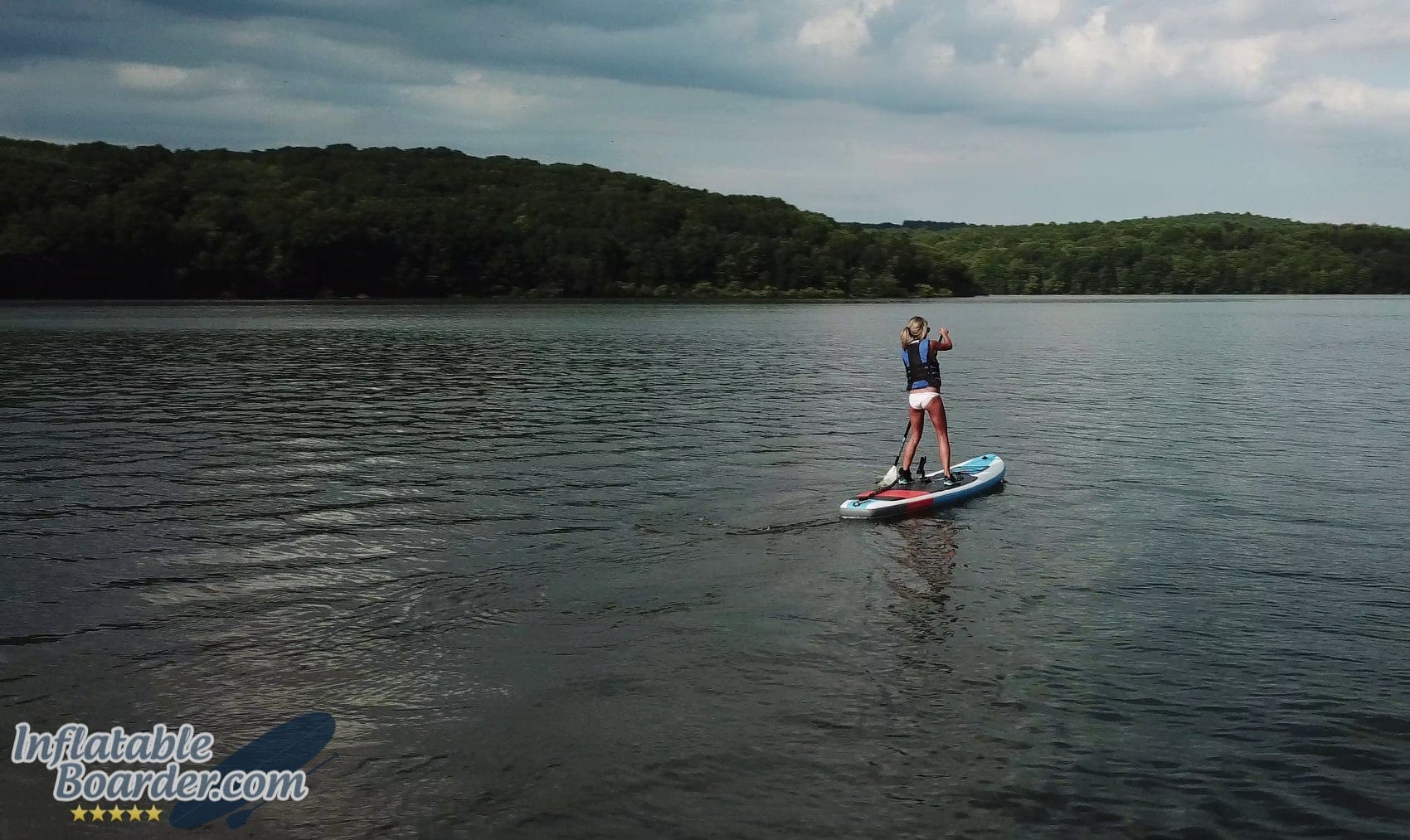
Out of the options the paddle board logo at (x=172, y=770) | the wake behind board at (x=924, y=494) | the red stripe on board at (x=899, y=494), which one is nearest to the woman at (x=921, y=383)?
the wake behind board at (x=924, y=494)

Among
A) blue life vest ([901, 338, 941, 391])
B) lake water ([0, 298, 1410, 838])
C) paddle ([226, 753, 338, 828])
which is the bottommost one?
paddle ([226, 753, 338, 828])

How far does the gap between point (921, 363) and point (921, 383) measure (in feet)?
1.34

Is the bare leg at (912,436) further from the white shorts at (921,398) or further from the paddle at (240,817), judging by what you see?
the paddle at (240,817)

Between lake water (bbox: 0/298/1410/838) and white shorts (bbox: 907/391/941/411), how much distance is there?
202cm

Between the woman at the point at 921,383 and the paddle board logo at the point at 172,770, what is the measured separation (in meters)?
13.1

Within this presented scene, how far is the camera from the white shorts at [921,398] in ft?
68.3

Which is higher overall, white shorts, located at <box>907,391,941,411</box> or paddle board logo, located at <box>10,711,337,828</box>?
white shorts, located at <box>907,391,941,411</box>

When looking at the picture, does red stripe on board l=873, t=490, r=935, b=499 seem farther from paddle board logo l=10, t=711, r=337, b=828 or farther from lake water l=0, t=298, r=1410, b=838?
paddle board logo l=10, t=711, r=337, b=828

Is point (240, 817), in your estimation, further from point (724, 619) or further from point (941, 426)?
point (941, 426)

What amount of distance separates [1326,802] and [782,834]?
4.23 m

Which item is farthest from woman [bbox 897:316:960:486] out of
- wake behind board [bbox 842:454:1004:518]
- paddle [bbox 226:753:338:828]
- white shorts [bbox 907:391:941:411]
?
paddle [bbox 226:753:338:828]

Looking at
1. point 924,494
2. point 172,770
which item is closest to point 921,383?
point 924,494

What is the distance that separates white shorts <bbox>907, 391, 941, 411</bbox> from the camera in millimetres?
20812

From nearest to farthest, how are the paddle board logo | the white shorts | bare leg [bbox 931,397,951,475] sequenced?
1. the paddle board logo
2. the white shorts
3. bare leg [bbox 931,397,951,475]
